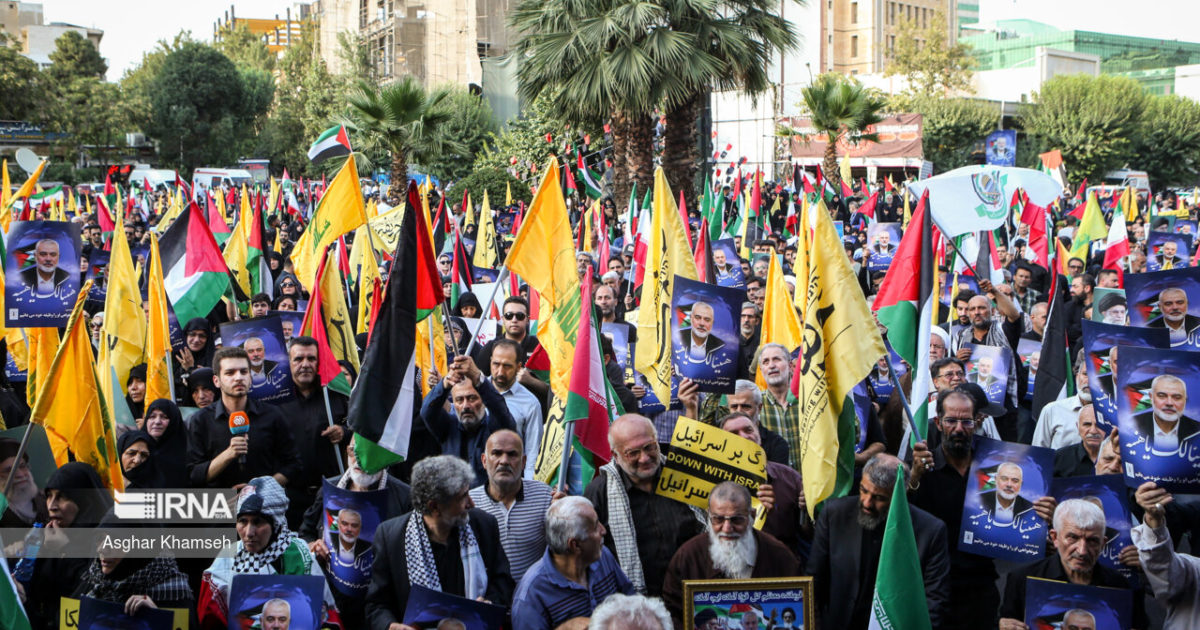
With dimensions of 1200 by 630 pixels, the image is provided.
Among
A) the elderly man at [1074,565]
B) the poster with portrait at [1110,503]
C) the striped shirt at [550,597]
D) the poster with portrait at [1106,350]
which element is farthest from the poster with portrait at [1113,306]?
the striped shirt at [550,597]

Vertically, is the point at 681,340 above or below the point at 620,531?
above

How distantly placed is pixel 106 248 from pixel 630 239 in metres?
6.20

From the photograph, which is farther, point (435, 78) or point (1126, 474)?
point (435, 78)

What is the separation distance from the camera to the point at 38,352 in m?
8.03

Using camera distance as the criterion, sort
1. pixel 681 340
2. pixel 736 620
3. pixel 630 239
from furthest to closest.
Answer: pixel 630 239 → pixel 681 340 → pixel 736 620

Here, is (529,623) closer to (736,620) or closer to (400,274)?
(736,620)

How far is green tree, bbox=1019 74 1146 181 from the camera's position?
5266cm

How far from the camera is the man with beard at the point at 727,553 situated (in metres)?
4.36

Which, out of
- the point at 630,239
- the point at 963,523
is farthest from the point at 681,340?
the point at 630,239

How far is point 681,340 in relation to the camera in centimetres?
642

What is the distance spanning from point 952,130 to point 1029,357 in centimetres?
4778

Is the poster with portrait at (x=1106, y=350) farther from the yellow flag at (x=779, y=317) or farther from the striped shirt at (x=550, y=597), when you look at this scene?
the striped shirt at (x=550, y=597)

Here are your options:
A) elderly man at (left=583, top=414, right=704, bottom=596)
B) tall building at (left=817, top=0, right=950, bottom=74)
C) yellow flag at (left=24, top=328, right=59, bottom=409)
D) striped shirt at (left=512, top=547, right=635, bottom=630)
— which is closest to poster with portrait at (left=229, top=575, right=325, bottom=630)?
striped shirt at (left=512, top=547, right=635, bottom=630)

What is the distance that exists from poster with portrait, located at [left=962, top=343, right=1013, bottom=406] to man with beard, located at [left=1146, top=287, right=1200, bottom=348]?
1.72 m
